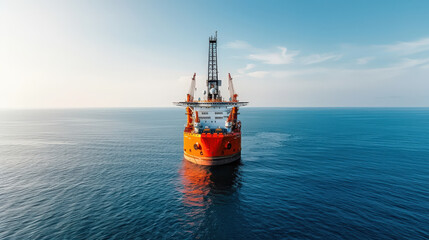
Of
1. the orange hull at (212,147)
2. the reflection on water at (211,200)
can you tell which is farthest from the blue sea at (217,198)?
the orange hull at (212,147)

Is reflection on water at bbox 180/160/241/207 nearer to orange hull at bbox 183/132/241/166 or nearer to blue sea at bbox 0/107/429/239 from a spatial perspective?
blue sea at bbox 0/107/429/239

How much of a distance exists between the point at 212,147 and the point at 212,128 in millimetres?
7609

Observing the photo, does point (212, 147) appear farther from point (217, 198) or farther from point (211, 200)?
point (211, 200)

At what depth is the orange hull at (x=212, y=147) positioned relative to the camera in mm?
36031

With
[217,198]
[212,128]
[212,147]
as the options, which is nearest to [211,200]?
[217,198]

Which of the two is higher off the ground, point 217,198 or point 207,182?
point 207,182

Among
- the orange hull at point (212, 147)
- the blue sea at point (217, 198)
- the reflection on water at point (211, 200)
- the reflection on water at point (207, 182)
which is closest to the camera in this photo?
the blue sea at point (217, 198)

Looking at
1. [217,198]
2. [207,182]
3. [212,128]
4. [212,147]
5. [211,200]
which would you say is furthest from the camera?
[212,128]

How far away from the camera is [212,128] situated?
143 ft

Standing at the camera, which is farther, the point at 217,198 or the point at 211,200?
the point at 217,198

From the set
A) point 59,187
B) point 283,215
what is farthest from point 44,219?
point 283,215

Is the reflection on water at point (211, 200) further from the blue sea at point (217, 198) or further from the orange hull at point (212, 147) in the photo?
the orange hull at point (212, 147)

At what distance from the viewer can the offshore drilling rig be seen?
36812 mm

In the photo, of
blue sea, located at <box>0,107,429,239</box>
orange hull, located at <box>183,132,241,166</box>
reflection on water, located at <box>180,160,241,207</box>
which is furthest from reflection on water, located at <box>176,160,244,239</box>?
orange hull, located at <box>183,132,241,166</box>
